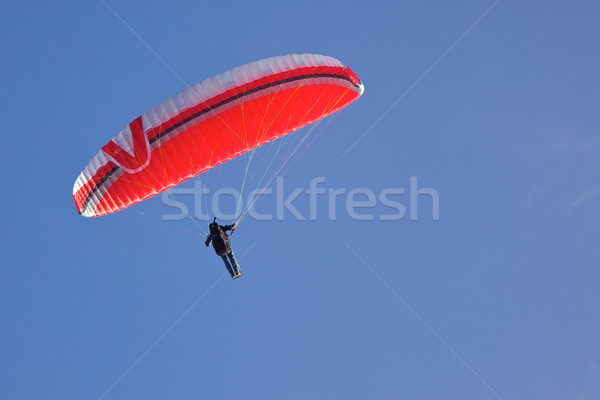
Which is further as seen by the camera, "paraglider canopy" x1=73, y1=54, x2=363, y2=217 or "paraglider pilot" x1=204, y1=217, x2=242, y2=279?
"paraglider pilot" x1=204, y1=217, x2=242, y2=279

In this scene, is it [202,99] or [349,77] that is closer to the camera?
[202,99]

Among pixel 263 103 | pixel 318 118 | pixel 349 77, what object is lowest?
pixel 263 103

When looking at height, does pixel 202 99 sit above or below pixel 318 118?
below

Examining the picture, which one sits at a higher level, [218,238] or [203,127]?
[203,127]

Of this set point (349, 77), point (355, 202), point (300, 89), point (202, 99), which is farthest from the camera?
point (355, 202)

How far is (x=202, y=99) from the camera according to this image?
16.3 metres

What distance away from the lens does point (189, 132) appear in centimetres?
1673

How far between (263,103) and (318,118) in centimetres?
238

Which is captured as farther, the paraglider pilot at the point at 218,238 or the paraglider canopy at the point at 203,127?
the paraglider pilot at the point at 218,238

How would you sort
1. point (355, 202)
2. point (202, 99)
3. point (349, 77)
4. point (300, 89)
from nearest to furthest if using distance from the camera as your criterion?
point (202, 99)
point (300, 89)
point (349, 77)
point (355, 202)

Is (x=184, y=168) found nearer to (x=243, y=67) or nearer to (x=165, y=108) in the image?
(x=165, y=108)

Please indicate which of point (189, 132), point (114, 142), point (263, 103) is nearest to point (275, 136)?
point (263, 103)

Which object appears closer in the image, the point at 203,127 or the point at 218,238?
the point at 203,127

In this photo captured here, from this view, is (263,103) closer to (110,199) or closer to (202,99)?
(202,99)
